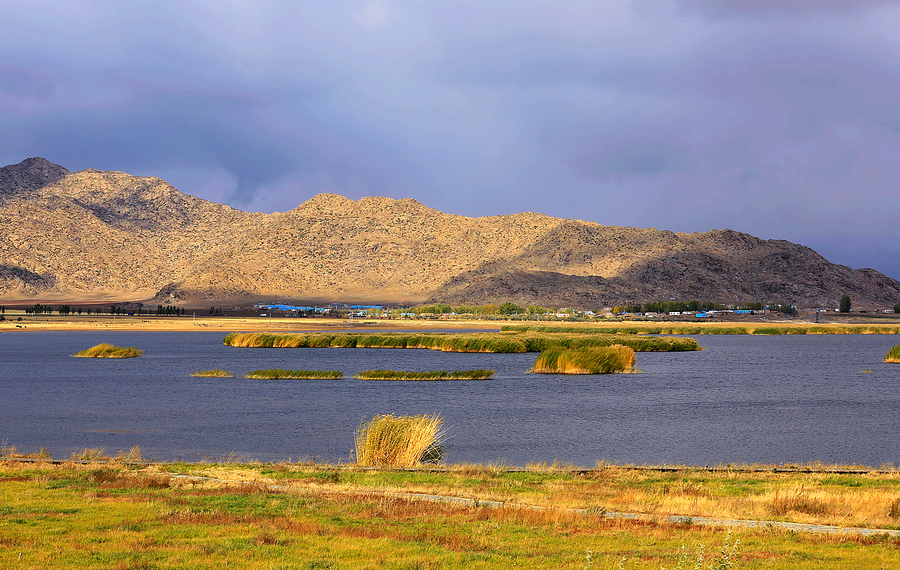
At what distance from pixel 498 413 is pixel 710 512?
25.3 metres

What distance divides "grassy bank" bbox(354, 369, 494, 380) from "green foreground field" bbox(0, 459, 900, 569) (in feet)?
121

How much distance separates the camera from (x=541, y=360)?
221 feet

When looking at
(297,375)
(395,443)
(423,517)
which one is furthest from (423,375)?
(423,517)

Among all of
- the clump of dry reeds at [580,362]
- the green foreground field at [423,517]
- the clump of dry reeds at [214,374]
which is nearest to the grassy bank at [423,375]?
the clump of dry reeds at [580,362]

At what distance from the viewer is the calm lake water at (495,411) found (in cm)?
3131

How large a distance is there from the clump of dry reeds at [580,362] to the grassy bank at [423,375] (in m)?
5.78

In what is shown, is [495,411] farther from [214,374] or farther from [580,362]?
[214,374]

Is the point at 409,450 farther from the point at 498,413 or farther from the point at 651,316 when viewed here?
the point at 651,316

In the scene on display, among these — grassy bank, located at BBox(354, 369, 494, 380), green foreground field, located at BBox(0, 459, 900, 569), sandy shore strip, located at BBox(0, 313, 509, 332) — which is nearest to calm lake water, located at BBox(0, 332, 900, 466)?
grassy bank, located at BBox(354, 369, 494, 380)

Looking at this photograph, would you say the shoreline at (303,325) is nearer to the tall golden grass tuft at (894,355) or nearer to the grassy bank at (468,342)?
the grassy bank at (468,342)

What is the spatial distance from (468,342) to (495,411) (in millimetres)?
50595

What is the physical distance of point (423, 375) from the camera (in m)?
61.3

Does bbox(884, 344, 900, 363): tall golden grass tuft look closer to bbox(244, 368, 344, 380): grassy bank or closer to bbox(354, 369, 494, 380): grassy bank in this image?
bbox(354, 369, 494, 380): grassy bank

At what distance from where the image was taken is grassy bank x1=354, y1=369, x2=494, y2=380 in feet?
199
